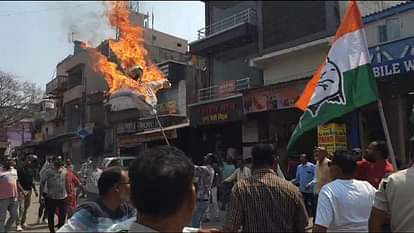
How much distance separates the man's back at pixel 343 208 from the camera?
3771 mm

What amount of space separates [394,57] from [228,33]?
960 centimetres

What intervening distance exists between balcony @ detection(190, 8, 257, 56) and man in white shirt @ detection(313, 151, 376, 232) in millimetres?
17022

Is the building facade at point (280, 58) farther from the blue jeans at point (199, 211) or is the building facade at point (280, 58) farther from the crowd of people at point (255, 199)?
the crowd of people at point (255, 199)

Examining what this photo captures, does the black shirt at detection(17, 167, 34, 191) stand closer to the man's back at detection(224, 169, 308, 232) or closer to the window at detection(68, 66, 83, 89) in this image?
the man's back at detection(224, 169, 308, 232)

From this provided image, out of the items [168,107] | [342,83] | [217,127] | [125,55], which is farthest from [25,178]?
[168,107]

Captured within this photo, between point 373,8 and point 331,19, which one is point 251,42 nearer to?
point 331,19

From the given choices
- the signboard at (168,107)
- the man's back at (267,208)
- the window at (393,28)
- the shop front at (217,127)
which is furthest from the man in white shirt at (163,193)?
the signboard at (168,107)

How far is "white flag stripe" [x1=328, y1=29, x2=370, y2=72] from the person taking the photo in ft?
18.4

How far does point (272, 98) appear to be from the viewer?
16.5m

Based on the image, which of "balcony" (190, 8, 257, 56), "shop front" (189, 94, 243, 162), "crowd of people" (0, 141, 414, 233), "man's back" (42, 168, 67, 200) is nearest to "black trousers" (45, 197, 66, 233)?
"man's back" (42, 168, 67, 200)

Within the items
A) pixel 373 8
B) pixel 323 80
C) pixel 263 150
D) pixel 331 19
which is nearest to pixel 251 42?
pixel 331 19

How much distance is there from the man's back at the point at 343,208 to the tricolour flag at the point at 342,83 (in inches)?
60.3

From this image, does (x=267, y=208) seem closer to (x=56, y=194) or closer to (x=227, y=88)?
(x=56, y=194)

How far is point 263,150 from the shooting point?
395 cm
